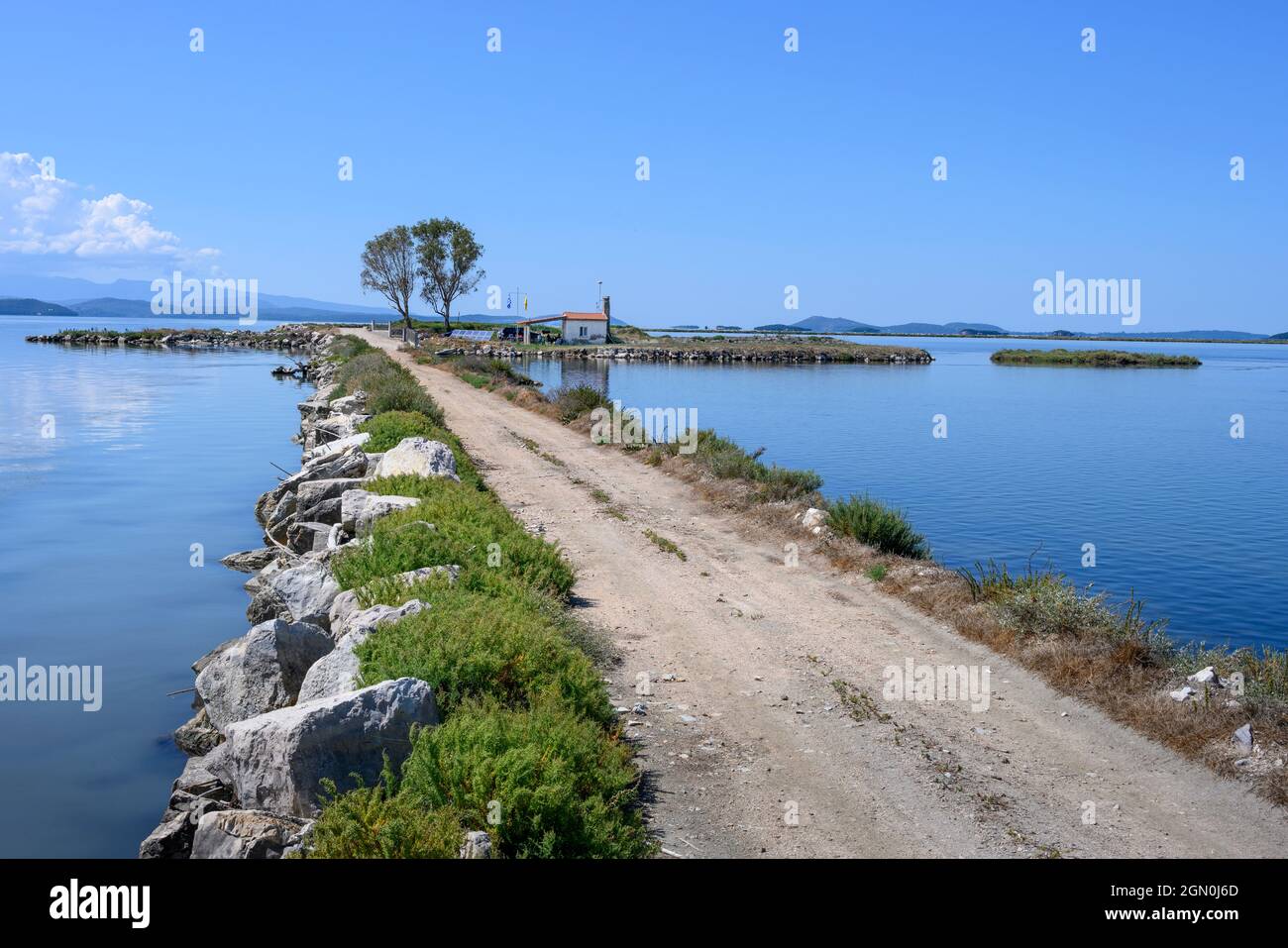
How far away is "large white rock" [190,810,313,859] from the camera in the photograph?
6062 mm

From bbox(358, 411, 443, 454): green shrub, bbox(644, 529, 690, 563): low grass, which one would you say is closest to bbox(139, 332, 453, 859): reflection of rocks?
bbox(644, 529, 690, 563): low grass

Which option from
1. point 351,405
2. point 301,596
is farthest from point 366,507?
point 351,405

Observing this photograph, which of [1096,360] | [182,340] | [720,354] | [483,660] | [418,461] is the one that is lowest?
[483,660]

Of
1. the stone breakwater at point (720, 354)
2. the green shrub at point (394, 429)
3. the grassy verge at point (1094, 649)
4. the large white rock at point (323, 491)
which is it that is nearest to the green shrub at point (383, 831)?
the grassy verge at point (1094, 649)

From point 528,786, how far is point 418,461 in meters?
12.5

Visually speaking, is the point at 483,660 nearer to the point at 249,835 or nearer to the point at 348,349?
the point at 249,835

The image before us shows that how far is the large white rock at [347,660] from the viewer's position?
8133mm

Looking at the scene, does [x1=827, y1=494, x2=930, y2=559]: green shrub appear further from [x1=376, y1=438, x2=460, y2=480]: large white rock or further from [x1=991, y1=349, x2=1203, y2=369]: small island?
[x1=991, y1=349, x2=1203, y2=369]: small island

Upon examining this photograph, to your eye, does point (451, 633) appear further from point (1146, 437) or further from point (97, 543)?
point (1146, 437)

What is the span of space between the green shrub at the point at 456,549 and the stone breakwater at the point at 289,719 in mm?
457

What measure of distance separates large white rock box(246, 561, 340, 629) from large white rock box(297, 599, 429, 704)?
2.14m

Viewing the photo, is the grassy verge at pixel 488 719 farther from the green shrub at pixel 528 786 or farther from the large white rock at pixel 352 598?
the large white rock at pixel 352 598

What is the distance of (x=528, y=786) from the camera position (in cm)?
618
